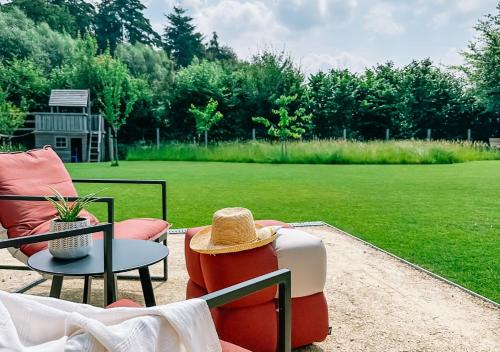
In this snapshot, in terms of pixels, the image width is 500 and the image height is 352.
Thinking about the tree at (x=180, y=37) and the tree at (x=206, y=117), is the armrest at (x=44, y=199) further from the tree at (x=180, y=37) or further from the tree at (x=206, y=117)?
the tree at (x=180, y=37)

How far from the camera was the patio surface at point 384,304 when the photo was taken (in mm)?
2408

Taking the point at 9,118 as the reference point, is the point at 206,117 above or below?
above

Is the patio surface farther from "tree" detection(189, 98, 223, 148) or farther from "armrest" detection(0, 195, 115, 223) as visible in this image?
"tree" detection(189, 98, 223, 148)

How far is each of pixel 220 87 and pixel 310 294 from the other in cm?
2175

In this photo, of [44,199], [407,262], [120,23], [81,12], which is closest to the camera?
[44,199]

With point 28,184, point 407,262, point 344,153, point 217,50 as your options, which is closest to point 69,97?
point 344,153

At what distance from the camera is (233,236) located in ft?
7.14

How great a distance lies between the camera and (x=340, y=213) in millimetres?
6227

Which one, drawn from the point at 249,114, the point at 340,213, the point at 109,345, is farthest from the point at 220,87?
the point at 109,345

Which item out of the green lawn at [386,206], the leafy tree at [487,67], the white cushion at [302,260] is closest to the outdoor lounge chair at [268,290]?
the white cushion at [302,260]

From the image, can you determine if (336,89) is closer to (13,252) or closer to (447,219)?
(447,219)

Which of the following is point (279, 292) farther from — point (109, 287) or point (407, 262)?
point (407, 262)

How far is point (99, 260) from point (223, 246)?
65 cm

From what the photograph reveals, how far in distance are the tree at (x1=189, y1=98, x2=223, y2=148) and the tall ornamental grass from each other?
2217 mm
